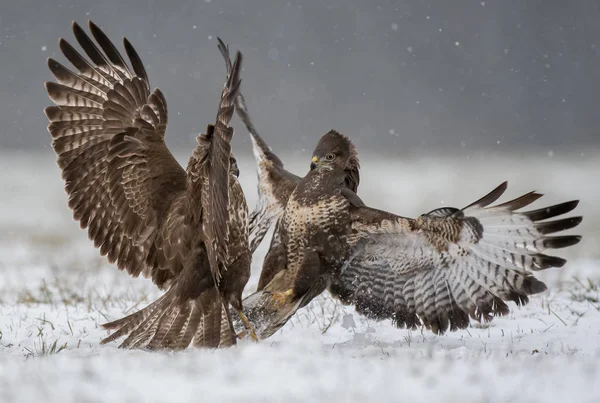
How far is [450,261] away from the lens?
5.06 metres

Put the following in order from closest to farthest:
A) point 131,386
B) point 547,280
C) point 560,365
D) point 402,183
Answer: point 131,386, point 560,365, point 547,280, point 402,183

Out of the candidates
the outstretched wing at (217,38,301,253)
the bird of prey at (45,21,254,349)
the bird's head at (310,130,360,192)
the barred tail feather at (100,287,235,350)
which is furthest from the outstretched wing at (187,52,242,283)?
the outstretched wing at (217,38,301,253)

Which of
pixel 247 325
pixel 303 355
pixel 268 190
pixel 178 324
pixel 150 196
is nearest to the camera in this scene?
pixel 303 355

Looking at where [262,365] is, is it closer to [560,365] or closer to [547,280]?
[560,365]

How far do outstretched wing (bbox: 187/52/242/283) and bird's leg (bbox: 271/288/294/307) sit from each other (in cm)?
58

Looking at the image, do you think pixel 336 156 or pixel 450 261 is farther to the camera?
pixel 336 156

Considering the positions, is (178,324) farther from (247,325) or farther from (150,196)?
(150,196)

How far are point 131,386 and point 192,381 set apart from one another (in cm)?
27

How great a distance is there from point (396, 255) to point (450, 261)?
1.24 ft

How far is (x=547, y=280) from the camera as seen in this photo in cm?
780

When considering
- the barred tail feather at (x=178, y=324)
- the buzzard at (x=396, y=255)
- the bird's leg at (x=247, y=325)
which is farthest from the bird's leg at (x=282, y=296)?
the barred tail feather at (x=178, y=324)

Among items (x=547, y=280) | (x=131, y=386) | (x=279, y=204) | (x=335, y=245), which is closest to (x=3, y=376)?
(x=131, y=386)

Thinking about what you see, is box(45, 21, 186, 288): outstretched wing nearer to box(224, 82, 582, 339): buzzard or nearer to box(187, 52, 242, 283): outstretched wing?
box(187, 52, 242, 283): outstretched wing

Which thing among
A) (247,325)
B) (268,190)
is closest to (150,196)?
(247,325)
